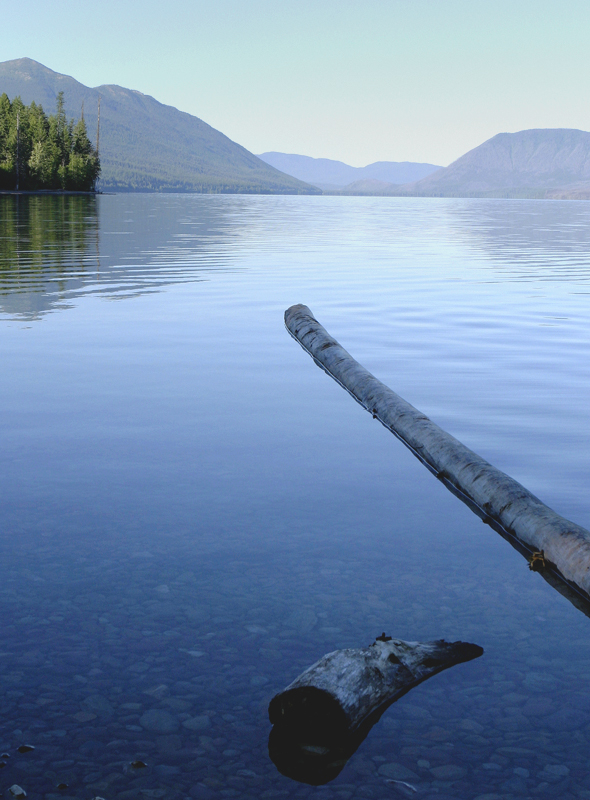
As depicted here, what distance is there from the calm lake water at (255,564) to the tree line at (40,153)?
10046 cm

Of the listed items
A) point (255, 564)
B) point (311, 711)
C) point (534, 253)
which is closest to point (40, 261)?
point (534, 253)

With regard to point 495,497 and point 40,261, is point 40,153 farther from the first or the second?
point 495,497

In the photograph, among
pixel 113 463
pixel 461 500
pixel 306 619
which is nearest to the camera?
pixel 306 619

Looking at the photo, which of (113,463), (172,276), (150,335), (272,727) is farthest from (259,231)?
(272,727)

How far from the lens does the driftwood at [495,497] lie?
5.36 meters

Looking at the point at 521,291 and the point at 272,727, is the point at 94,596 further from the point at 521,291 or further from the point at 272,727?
the point at 521,291

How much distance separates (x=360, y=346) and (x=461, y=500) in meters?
7.47

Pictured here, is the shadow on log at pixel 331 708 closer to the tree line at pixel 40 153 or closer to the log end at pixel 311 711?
the log end at pixel 311 711

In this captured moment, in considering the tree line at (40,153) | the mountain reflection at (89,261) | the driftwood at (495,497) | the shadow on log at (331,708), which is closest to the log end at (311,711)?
the shadow on log at (331,708)

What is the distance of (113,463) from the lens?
7703 mm

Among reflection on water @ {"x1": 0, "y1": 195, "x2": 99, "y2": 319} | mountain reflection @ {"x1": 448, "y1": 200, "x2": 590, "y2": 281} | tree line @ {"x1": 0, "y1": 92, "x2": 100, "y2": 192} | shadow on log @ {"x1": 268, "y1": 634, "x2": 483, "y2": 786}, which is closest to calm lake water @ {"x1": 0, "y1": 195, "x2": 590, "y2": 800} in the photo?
shadow on log @ {"x1": 268, "y1": 634, "x2": 483, "y2": 786}

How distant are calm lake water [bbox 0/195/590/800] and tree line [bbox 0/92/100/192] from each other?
3955 inches

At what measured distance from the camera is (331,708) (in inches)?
151

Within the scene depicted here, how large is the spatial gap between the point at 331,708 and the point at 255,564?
188cm
